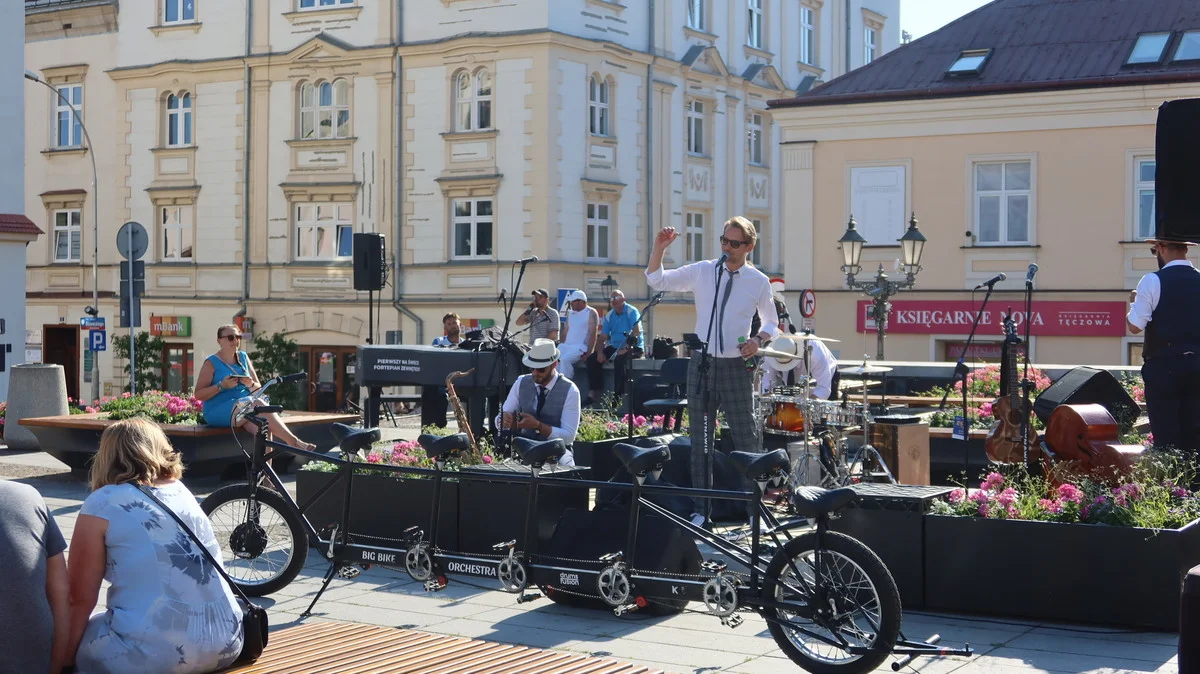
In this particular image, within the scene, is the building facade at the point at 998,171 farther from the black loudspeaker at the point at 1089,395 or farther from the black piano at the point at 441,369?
the black loudspeaker at the point at 1089,395

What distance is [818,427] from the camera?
11.1 metres

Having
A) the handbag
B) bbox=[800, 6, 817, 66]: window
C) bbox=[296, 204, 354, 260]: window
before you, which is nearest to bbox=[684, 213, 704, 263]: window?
bbox=[800, 6, 817, 66]: window

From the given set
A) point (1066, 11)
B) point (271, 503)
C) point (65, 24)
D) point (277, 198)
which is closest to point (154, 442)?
point (271, 503)

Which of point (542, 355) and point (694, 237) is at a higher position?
point (694, 237)

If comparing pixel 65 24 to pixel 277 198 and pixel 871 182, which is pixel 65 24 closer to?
pixel 277 198

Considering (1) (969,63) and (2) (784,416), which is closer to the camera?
(2) (784,416)

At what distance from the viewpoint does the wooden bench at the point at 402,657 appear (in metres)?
5.62

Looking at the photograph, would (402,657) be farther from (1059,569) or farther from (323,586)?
(1059,569)

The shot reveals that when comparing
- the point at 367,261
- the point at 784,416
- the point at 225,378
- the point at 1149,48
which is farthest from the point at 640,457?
the point at 1149,48

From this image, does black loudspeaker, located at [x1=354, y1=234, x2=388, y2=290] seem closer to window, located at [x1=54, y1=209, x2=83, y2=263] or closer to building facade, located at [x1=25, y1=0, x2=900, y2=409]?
building facade, located at [x1=25, y1=0, x2=900, y2=409]

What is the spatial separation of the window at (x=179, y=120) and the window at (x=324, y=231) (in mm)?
4243

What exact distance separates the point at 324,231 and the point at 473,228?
14.1ft

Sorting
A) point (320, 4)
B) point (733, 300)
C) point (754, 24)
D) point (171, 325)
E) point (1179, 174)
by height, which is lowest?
point (171, 325)

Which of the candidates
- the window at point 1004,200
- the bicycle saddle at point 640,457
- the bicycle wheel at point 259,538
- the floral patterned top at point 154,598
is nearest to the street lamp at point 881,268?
the window at point 1004,200
